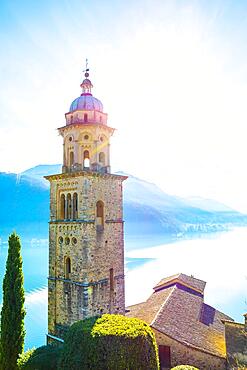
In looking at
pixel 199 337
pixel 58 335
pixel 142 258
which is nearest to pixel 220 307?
pixel 199 337

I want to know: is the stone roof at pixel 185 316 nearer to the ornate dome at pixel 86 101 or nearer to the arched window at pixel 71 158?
the arched window at pixel 71 158

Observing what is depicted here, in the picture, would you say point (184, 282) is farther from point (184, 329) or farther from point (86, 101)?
point (86, 101)

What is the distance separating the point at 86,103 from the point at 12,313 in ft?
44.0

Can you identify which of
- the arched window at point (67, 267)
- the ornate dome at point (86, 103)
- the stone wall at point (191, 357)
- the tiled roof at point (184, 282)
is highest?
the ornate dome at point (86, 103)

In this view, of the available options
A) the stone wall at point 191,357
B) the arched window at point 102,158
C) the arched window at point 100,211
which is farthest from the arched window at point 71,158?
the stone wall at point 191,357

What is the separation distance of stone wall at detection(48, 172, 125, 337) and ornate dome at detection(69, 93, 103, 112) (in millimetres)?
4694

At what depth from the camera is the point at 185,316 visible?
803 inches

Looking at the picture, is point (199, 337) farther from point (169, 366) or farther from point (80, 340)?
point (80, 340)

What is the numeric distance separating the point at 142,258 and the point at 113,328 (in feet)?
232

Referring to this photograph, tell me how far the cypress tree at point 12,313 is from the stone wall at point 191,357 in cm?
807

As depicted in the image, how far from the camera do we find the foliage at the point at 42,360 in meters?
14.8

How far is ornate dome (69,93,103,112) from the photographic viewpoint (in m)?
20.4

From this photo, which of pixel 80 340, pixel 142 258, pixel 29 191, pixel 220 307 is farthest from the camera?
pixel 29 191

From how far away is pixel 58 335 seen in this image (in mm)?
19469
